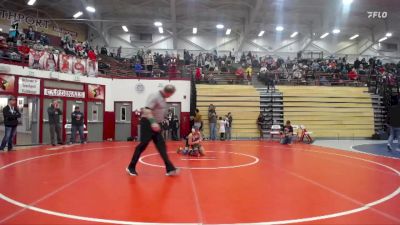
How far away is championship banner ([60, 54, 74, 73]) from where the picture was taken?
54.5 ft

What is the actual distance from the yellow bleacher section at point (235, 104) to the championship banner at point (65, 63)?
763cm

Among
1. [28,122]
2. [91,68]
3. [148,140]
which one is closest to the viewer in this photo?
[148,140]

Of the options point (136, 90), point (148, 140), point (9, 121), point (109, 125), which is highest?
point (136, 90)

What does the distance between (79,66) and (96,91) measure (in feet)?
5.95

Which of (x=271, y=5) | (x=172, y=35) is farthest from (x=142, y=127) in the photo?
(x=172, y=35)

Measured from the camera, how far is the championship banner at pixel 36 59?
49.8 ft

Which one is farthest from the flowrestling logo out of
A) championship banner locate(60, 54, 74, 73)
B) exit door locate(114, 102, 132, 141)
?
championship banner locate(60, 54, 74, 73)

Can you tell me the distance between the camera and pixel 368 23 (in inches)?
1366

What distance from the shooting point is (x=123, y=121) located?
19828mm

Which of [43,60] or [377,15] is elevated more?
[377,15]

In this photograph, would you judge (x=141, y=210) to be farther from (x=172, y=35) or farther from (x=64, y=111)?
(x=172, y=35)

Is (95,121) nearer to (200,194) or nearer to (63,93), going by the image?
(63,93)

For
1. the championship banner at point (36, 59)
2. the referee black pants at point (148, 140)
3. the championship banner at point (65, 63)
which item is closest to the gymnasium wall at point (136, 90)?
the championship banner at point (65, 63)

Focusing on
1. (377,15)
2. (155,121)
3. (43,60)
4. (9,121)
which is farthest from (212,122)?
(377,15)
